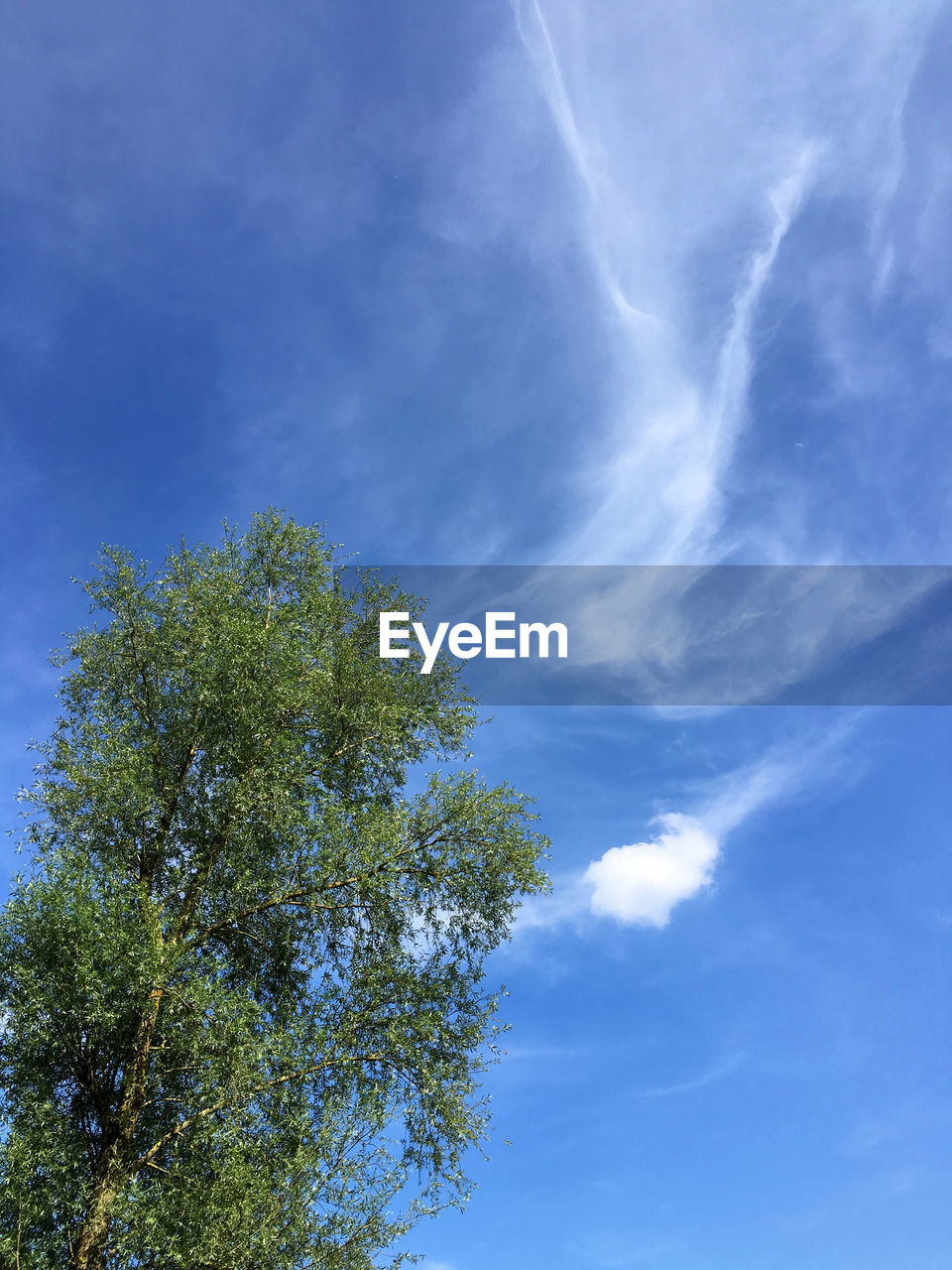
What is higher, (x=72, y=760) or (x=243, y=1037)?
(x=72, y=760)

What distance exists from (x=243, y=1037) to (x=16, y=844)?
855 centimetres

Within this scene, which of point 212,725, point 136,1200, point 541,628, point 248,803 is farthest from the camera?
point 541,628

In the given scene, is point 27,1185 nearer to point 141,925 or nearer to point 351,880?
point 141,925

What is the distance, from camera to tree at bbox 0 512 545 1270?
17938 millimetres

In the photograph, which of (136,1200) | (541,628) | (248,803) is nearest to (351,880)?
(248,803)

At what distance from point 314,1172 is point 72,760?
37.0 ft

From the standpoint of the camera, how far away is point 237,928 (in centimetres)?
2258

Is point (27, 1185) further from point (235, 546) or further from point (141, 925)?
point (235, 546)

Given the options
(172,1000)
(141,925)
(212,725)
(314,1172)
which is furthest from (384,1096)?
(212,725)

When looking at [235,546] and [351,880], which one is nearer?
[351,880]

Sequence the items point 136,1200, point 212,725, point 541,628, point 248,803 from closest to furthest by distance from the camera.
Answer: point 136,1200 < point 248,803 < point 212,725 < point 541,628

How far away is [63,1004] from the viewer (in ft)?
60.6

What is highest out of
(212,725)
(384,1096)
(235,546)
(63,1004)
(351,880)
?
(235,546)

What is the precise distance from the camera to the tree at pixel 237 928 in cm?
1794
